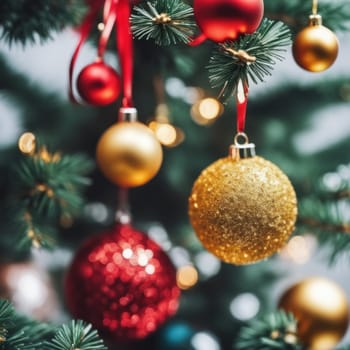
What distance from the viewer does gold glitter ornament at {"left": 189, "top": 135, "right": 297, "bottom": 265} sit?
483 mm

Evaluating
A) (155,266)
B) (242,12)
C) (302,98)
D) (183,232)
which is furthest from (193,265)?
(242,12)

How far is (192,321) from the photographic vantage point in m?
0.81

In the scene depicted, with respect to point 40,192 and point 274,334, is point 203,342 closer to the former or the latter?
point 274,334

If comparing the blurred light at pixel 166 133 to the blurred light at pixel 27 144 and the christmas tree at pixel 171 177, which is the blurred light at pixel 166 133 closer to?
the christmas tree at pixel 171 177

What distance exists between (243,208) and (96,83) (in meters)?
0.21

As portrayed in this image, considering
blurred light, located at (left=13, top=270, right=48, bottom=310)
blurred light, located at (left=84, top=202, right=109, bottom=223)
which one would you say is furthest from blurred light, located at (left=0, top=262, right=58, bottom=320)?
blurred light, located at (left=84, top=202, right=109, bottom=223)

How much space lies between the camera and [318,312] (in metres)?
0.64

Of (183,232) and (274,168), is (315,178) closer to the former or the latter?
(183,232)

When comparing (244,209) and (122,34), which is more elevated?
(122,34)

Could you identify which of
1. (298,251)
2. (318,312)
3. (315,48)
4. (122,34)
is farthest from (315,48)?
(298,251)

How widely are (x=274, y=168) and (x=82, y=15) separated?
30cm

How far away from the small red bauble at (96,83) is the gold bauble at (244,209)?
0.51ft

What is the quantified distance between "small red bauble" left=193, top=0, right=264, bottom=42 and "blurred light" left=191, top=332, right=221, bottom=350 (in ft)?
1.29

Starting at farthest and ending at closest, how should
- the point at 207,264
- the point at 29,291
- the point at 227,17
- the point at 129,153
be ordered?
the point at 207,264
the point at 29,291
the point at 129,153
the point at 227,17
